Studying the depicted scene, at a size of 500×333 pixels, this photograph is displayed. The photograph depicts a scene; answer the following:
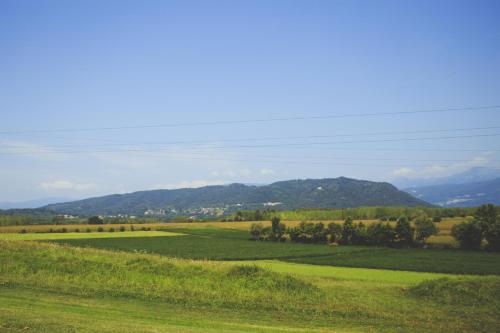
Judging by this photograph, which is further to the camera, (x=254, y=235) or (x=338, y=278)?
(x=254, y=235)

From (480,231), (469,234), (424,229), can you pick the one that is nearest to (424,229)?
(424,229)

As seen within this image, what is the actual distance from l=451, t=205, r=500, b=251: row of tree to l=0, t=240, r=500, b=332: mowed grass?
3434 centimetres

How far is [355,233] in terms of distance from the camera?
83.8m

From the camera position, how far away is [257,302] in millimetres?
28281

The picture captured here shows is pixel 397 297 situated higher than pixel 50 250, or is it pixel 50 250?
pixel 50 250

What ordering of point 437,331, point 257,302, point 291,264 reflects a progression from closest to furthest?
point 437,331 < point 257,302 < point 291,264

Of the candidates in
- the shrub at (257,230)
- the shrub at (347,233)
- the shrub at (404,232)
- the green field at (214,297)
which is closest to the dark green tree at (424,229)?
the shrub at (404,232)

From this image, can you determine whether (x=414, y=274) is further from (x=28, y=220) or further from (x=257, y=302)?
A: (x=28, y=220)

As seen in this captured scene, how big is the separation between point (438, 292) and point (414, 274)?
16.5m

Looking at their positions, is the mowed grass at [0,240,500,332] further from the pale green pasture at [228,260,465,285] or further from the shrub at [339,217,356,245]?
the shrub at [339,217,356,245]

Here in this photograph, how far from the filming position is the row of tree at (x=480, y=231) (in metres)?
68.1

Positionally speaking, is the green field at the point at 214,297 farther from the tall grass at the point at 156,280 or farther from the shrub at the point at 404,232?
the shrub at the point at 404,232

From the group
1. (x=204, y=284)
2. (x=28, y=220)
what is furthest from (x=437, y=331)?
(x=28, y=220)

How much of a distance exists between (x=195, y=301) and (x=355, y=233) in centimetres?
6046
